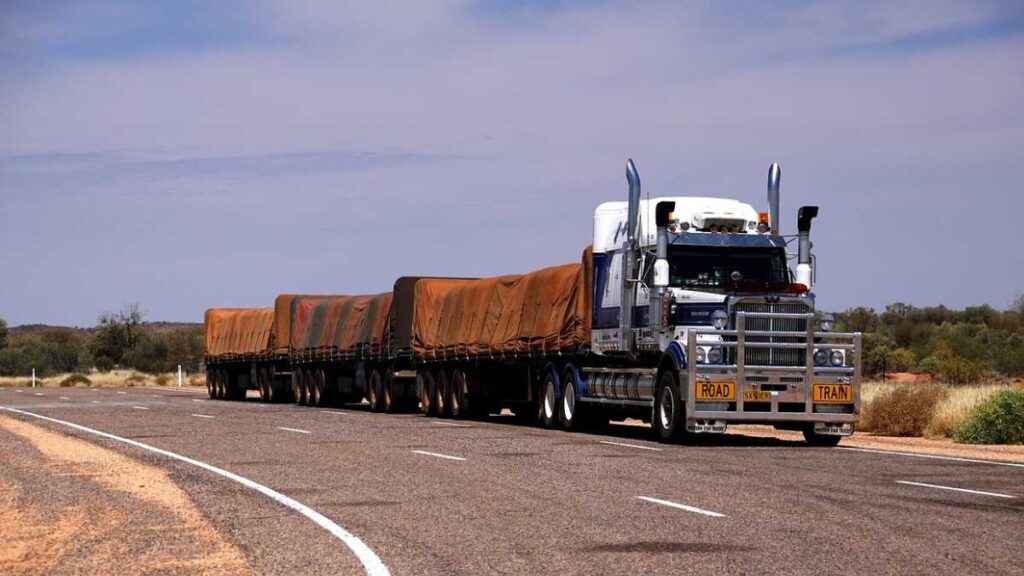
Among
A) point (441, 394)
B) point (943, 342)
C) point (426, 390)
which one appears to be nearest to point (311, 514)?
point (441, 394)

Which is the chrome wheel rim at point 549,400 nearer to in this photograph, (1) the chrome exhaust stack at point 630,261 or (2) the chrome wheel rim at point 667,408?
(1) the chrome exhaust stack at point 630,261

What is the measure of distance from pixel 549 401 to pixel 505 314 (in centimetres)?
354

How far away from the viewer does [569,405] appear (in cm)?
2914

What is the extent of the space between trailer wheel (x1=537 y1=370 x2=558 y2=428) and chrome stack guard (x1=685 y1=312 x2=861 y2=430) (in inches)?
249

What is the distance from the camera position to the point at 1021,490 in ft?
53.1

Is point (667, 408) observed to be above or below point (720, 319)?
below

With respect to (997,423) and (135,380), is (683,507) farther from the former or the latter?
(135,380)

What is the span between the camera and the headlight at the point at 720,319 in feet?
77.8

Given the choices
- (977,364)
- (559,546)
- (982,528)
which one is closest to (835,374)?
(982,528)

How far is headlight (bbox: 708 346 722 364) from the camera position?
23.6m

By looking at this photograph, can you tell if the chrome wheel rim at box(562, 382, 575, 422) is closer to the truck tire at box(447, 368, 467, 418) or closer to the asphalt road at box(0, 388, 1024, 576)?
the asphalt road at box(0, 388, 1024, 576)

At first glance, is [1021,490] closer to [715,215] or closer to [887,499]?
[887,499]

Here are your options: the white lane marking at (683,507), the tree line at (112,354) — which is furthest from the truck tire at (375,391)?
the tree line at (112,354)

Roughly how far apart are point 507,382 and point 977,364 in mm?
23236
